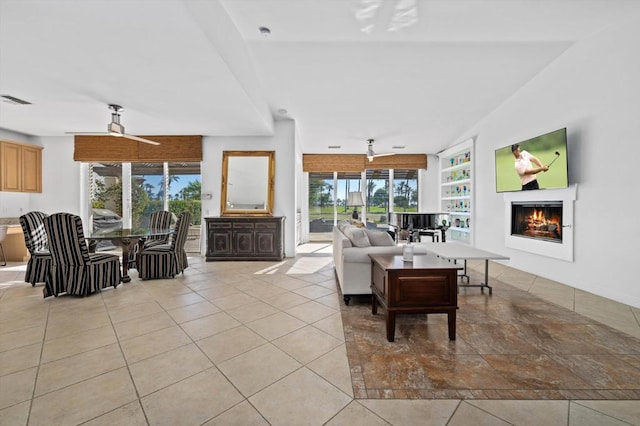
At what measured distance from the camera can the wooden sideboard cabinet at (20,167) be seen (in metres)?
5.37

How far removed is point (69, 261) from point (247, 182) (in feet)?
10.7

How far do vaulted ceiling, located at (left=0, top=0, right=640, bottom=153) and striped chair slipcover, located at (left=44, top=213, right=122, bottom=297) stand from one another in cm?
176

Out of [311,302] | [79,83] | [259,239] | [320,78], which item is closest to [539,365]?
[311,302]

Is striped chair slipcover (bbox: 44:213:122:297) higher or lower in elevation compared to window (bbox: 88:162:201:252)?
lower

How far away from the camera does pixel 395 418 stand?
4.68 ft

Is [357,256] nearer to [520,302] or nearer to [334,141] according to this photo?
[520,302]

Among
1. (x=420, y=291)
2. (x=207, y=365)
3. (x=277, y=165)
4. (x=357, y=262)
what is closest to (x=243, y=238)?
(x=277, y=165)

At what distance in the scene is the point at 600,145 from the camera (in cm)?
333

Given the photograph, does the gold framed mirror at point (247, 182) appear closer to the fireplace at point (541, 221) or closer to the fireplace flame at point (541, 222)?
the fireplace at point (541, 221)

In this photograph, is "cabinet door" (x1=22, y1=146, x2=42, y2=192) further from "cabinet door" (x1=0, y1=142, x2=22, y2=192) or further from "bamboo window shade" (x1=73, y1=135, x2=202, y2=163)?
"bamboo window shade" (x1=73, y1=135, x2=202, y2=163)

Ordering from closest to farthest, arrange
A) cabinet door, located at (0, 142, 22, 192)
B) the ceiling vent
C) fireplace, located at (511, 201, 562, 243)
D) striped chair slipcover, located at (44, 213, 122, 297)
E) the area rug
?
the area rug, striped chair slipcover, located at (44, 213, 122, 297), the ceiling vent, fireplace, located at (511, 201, 562, 243), cabinet door, located at (0, 142, 22, 192)

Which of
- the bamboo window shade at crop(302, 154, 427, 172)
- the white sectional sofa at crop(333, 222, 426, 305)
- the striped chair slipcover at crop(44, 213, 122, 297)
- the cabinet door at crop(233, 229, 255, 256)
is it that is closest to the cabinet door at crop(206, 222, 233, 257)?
the cabinet door at crop(233, 229, 255, 256)

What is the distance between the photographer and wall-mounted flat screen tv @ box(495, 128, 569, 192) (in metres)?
3.69

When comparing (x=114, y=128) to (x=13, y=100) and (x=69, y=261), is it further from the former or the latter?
(x=69, y=261)
